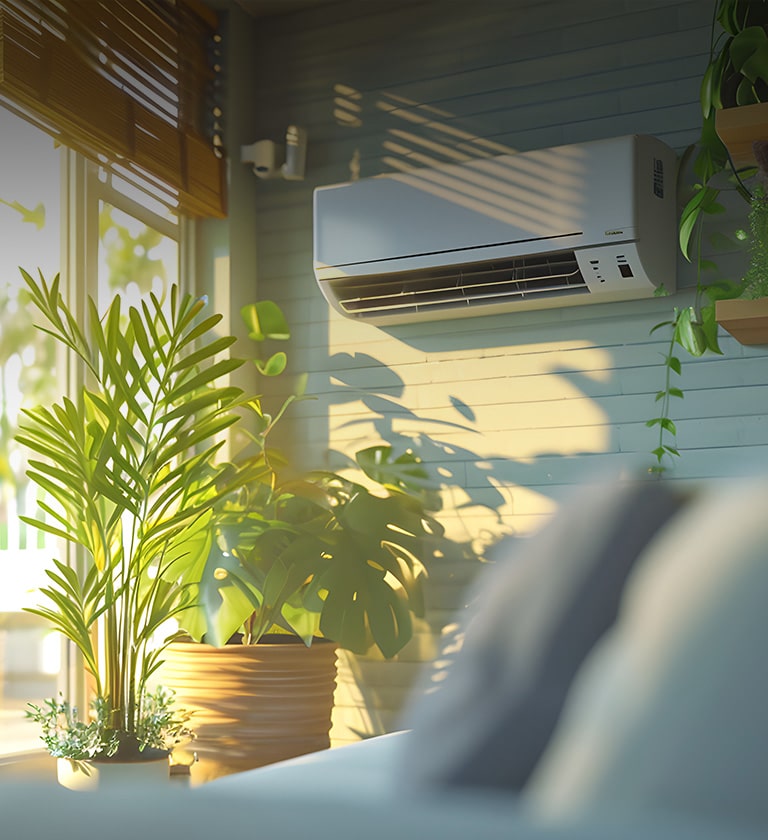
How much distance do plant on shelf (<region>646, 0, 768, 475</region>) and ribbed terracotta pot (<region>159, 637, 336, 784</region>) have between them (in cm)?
127

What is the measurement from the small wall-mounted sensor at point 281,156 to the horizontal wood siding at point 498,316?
0.23 feet

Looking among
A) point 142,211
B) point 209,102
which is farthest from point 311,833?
point 209,102

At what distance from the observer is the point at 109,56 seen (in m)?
3.46

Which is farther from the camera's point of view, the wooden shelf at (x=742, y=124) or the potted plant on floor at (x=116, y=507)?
the potted plant on floor at (x=116, y=507)

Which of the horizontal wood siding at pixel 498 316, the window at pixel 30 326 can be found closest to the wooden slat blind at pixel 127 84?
the window at pixel 30 326

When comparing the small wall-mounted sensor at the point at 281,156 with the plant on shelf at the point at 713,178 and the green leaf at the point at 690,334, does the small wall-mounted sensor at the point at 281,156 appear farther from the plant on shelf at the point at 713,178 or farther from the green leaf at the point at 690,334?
the green leaf at the point at 690,334

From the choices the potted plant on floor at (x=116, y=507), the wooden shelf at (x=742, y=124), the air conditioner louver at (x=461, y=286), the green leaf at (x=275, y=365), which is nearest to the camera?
the wooden shelf at (x=742, y=124)

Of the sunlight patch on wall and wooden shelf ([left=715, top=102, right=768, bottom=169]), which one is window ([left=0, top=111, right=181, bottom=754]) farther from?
wooden shelf ([left=715, top=102, right=768, bottom=169])

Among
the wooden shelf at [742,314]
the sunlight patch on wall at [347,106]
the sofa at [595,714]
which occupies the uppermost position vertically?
the sunlight patch on wall at [347,106]

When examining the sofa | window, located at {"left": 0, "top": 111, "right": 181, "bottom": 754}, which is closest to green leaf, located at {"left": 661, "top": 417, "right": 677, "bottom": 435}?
window, located at {"left": 0, "top": 111, "right": 181, "bottom": 754}

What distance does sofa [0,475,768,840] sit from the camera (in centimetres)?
32

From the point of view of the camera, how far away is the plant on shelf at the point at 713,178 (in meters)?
2.79

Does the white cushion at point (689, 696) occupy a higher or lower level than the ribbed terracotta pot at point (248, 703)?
higher

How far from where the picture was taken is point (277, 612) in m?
3.33
